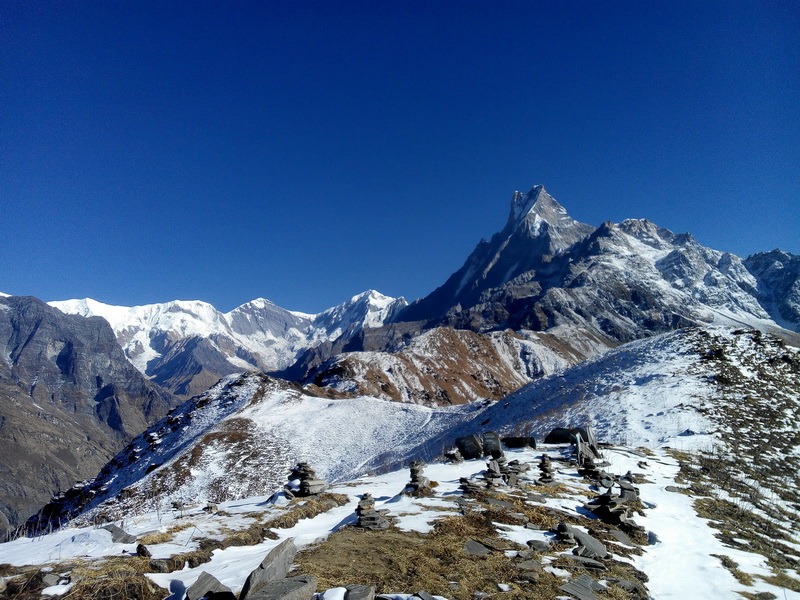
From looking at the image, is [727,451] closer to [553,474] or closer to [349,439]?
[553,474]

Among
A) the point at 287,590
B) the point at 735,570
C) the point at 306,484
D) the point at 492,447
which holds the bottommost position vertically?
the point at 735,570

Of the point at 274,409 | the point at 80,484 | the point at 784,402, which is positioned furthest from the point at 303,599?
the point at 80,484

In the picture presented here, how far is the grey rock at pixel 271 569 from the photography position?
266 inches

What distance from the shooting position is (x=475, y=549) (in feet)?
32.7

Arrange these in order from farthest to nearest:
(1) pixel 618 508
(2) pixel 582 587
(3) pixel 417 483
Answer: (3) pixel 417 483 < (1) pixel 618 508 < (2) pixel 582 587

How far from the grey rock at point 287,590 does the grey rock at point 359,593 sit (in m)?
0.55

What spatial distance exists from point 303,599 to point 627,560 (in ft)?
26.5

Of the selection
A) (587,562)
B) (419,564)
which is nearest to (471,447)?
(587,562)

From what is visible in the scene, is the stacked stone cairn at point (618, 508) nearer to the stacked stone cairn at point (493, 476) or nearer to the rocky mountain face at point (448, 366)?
the stacked stone cairn at point (493, 476)

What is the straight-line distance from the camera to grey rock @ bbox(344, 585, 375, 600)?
6.77 m

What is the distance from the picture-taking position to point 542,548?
33.6ft

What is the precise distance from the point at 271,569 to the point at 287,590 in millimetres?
871

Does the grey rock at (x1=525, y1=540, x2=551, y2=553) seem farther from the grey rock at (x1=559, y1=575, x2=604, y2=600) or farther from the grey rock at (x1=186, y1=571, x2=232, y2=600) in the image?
the grey rock at (x1=186, y1=571, x2=232, y2=600)

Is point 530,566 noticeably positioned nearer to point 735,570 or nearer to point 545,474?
point 735,570
